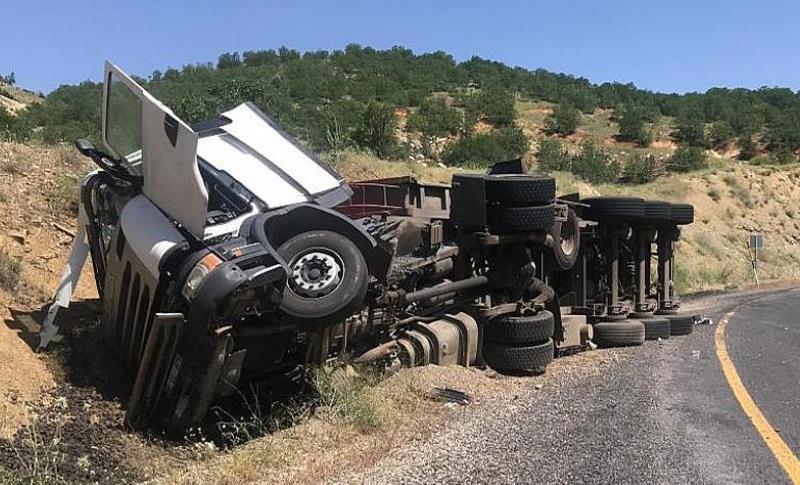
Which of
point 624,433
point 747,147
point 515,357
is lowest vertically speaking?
point 515,357

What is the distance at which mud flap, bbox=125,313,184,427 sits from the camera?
15.6 feet

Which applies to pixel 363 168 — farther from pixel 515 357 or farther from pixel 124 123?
pixel 124 123

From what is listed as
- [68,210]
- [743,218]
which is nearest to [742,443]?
[68,210]

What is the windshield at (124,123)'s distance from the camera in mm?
5466

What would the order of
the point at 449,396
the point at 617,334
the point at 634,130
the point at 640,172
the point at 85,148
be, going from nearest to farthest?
the point at 85,148
the point at 449,396
the point at 617,334
the point at 640,172
the point at 634,130

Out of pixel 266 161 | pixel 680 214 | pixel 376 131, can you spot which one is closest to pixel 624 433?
pixel 266 161

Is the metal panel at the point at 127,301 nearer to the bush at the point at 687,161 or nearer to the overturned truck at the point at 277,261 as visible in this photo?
the overturned truck at the point at 277,261

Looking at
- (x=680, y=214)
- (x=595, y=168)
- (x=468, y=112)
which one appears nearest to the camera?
(x=680, y=214)

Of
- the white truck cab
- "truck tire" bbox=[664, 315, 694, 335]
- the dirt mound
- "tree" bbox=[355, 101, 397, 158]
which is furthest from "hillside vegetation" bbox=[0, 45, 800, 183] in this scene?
the white truck cab

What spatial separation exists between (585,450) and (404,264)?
2790 mm

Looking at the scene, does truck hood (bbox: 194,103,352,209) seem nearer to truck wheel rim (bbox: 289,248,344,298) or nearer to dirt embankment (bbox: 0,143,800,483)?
truck wheel rim (bbox: 289,248,344,298)

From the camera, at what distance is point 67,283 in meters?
6.19

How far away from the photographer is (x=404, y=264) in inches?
277

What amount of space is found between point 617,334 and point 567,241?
1531 millimetres
